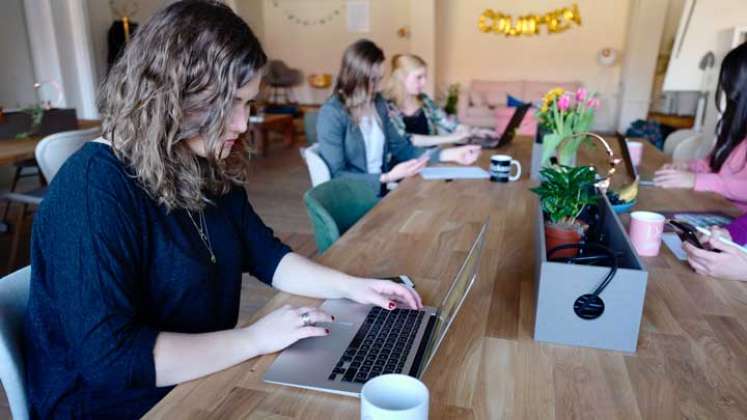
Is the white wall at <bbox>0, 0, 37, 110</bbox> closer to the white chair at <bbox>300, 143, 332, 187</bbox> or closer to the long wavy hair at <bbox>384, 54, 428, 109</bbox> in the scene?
the long wavy hair at <bbox>384, 54, 428, 109</bbox>

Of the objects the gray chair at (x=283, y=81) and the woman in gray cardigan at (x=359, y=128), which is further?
the gray chair at (x=283, y=81)

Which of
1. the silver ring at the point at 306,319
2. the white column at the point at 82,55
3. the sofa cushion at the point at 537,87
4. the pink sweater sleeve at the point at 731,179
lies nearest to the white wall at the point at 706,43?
the sofa cushion at the point at 537,87

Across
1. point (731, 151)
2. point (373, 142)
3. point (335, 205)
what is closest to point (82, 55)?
point (373, 142)

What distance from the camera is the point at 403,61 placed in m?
3.11

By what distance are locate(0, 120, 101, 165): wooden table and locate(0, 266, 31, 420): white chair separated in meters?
2.04

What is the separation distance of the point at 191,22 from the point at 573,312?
0.80 m

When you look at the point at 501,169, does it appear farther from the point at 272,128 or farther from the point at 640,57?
the point at 640,57

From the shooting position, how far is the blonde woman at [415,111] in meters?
3.08

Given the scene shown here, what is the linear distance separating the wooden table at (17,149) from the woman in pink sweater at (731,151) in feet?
9.86

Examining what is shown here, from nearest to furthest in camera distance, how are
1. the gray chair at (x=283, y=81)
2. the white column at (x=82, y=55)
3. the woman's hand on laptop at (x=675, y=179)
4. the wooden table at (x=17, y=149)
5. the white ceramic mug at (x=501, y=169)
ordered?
the woman's hand on laptop at (x=675, y=179)
the white ceramic mug at (x=501, y=169)
the wooden table at (x=17, y=149)
the white column at (x=82, y=55)
the gray chair at (x=283, y=81)

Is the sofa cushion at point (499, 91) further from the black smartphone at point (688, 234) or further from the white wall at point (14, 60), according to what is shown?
the black smartphone at point (688, 234)

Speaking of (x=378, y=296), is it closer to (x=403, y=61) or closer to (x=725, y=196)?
(x=725, y=196)

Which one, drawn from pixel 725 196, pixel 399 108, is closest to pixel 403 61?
pixel 399 108

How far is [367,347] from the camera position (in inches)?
35.2
